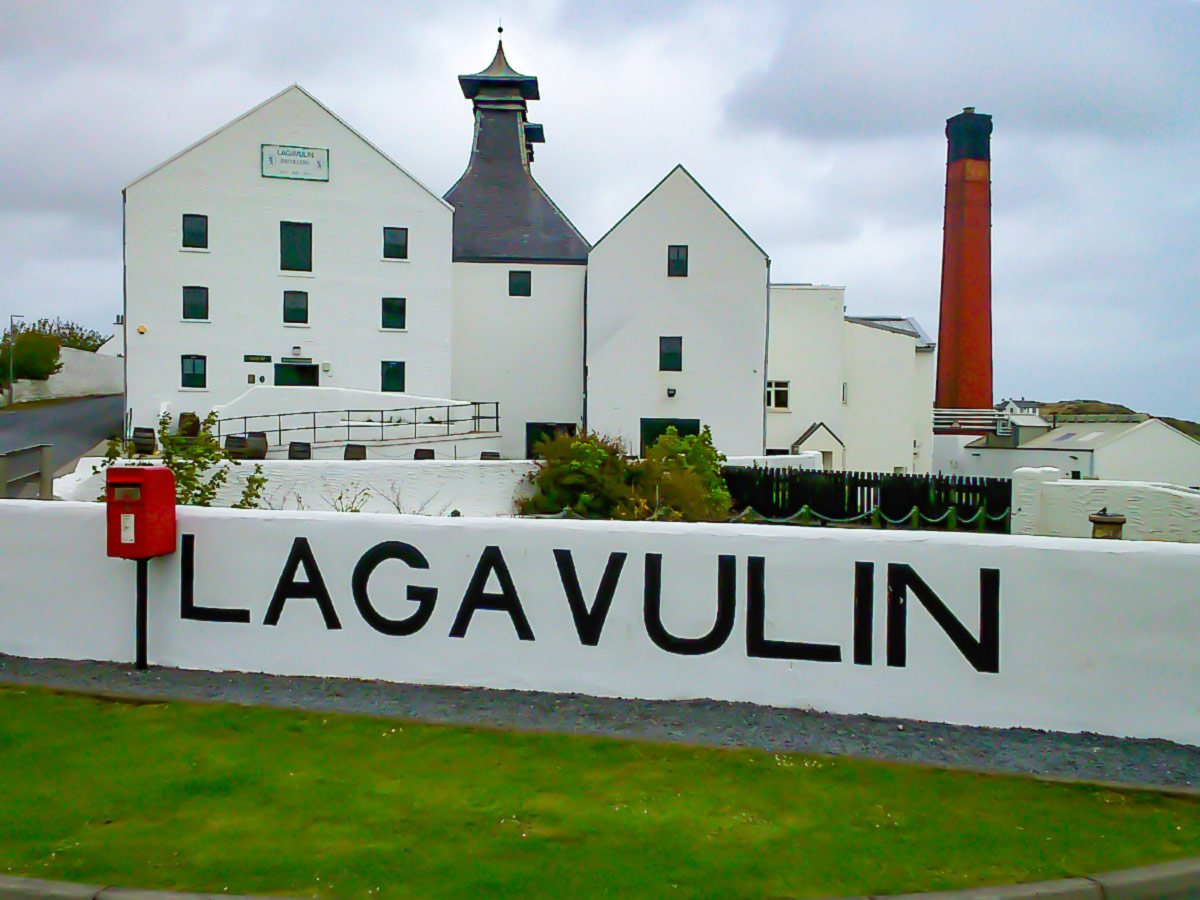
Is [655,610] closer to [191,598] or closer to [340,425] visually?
[191,598]

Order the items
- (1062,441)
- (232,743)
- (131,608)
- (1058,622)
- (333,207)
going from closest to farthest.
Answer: (232,743) < (1058,622) < (131,608) < (333,207) < (1062,441)

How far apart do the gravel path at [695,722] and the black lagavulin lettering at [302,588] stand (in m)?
0.50

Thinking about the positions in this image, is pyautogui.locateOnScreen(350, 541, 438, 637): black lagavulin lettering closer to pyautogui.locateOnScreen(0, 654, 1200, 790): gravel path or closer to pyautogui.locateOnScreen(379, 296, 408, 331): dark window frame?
pyautogui.locateOnScreen(0, 654, 1200, 790): gravel path

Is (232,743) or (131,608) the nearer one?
(232,743)

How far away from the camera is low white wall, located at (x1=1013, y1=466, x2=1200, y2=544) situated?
20031 millimetres

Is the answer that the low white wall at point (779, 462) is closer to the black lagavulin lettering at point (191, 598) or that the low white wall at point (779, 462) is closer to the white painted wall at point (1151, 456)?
the white painted wall at point (1151, 456)

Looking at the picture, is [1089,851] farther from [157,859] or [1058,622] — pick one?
[157,859]

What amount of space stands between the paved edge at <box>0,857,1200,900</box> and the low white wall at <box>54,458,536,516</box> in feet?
55.1

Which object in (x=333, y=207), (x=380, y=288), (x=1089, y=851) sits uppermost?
(x=333, y=207)

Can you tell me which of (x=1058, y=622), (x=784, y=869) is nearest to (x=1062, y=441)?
(x=1058, y=622)

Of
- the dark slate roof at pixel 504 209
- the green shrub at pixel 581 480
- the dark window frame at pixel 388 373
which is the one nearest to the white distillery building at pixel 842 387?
the dark slate roof at pixel 504 209

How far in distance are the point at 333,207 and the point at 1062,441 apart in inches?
1374

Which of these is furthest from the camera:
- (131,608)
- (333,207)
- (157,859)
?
(333,207)

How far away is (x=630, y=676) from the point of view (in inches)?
311
